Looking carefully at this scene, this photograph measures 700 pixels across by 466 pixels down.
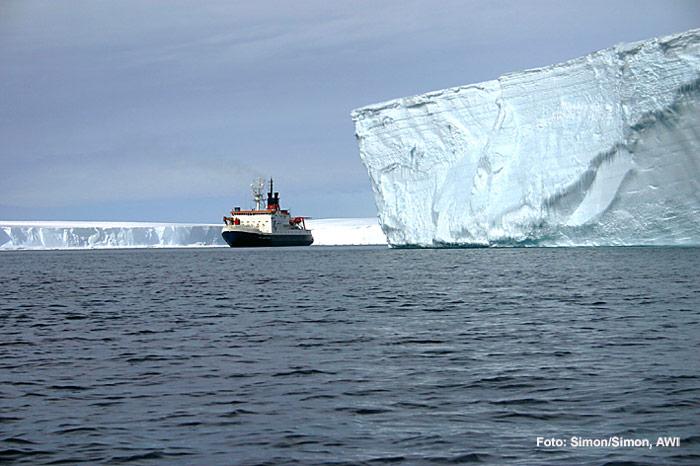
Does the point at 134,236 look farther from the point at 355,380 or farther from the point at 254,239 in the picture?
the point at 355,380

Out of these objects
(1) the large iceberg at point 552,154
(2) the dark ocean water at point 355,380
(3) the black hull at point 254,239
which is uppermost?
(1) the large iceberg at point 552,154

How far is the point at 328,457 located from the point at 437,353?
11.7 feet

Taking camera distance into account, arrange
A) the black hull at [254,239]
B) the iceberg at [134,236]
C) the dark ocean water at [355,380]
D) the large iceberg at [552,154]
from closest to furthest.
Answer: the dark ocean water at [355,380] < the large iceberg at [552,154] < the black hull at [254,239] < the iceberg at [134,236]

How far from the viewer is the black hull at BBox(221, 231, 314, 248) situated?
57.4 metres

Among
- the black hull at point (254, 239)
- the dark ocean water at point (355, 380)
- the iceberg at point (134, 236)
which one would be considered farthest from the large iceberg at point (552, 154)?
the iceberg at point (134, 236)

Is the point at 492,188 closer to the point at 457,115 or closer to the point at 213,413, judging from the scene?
the point at 457,115

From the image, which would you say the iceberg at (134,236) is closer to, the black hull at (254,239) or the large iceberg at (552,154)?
the black hull at (254,239)

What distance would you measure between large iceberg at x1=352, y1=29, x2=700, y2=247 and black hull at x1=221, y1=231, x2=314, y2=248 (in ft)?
80.0

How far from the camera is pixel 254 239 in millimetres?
58594

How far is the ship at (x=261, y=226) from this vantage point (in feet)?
189

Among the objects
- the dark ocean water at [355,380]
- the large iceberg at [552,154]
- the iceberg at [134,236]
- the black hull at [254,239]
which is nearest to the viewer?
the dark ocean water at [355,380]

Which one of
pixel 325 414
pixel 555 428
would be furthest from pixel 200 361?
pixel 555 428

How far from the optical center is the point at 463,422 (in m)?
5.17

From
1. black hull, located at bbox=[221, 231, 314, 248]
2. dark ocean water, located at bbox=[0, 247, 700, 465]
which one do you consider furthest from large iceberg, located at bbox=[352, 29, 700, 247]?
black hull, located at bbox=[221, 231, 314, 248]
